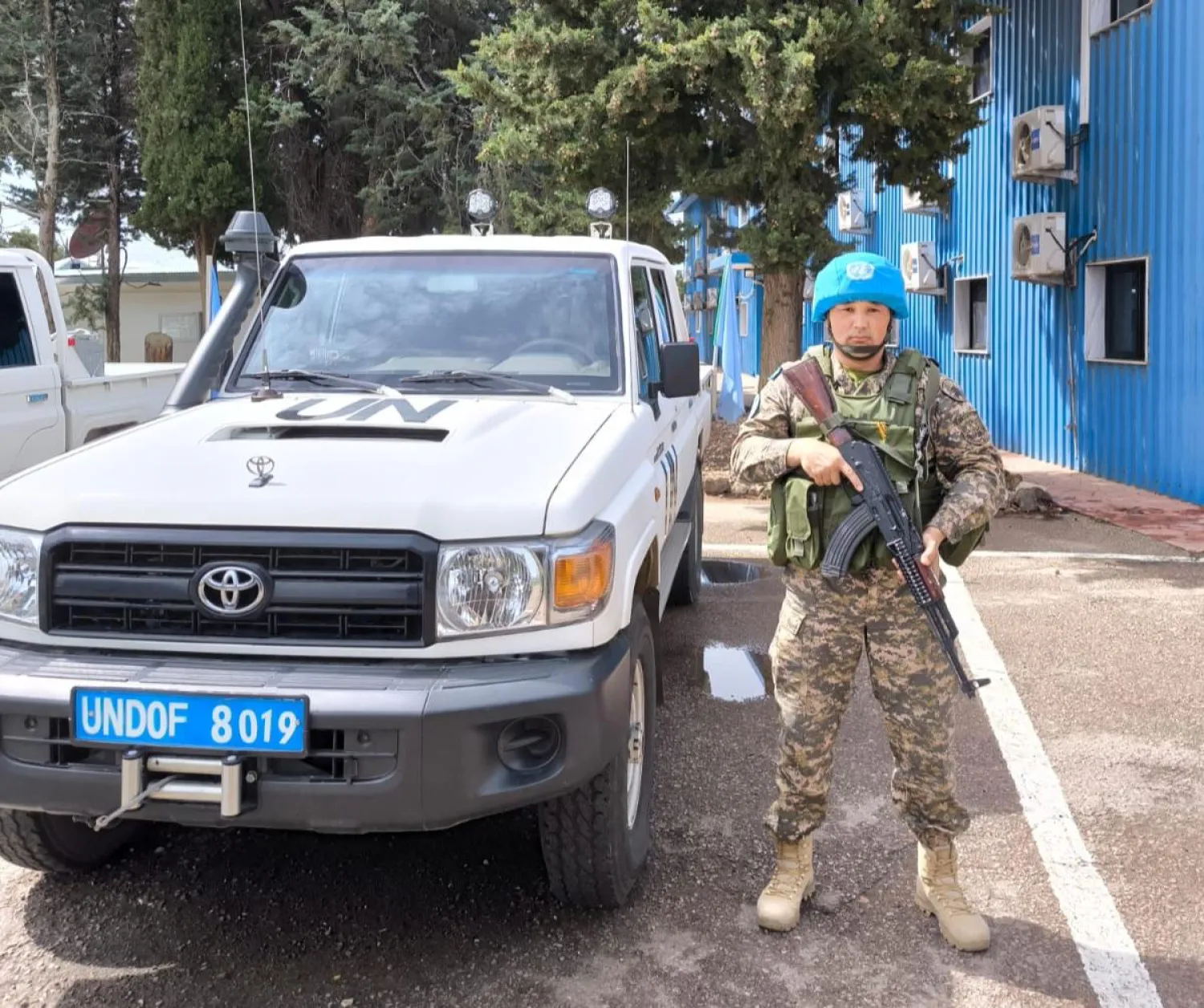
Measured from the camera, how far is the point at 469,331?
430cm

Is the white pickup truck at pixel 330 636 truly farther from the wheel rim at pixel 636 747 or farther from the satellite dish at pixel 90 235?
the satellite dish at pixel 90 235

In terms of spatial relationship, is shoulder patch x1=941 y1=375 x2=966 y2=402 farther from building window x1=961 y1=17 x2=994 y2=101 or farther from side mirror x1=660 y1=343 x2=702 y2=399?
building window x1=961 y1=17 x2=994 y2=101

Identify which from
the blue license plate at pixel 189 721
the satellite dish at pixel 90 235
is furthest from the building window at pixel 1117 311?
the satellite dish at pixel 90 235

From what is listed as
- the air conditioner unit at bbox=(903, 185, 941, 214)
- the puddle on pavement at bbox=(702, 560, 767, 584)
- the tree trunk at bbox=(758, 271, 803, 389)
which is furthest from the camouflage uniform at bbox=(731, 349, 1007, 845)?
the air conditioner unit at bbox=(903, 185, 941, 214)

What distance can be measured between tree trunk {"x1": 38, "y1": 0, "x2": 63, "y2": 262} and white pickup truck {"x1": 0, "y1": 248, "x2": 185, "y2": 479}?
636 inches

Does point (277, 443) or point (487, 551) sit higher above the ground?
point (277, 443)

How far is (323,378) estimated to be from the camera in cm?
412

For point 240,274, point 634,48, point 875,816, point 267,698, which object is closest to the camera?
point 267,698

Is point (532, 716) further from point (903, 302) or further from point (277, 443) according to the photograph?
point (903, 302)

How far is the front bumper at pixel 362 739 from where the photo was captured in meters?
2.74

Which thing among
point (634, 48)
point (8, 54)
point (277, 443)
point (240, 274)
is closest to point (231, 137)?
point (8, 54)

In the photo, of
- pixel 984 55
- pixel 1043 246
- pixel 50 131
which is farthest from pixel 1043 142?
pixel 50 131

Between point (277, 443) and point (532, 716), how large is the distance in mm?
1096

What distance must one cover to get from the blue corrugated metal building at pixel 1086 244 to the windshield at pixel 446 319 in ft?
25.8
